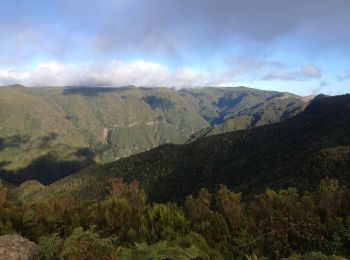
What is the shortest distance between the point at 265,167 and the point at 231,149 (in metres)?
47.1

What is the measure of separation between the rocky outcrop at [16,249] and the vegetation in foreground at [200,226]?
34 centimetres

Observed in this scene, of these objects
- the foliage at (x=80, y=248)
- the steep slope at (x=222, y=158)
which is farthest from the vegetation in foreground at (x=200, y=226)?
the steep slope at (x=222, y=158)

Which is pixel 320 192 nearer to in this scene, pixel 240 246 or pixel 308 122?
pixel 240 246

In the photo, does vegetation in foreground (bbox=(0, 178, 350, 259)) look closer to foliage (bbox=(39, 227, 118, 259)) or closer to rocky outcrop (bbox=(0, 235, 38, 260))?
foliage (bbox=(39, 227, 118, 259))

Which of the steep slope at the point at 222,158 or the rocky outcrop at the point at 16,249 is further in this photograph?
the steep slope at the point at 222,158

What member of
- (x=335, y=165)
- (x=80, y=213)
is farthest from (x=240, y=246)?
(x=335, y=165)

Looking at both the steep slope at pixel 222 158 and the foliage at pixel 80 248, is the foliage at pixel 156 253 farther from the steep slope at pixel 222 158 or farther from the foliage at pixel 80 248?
the steep slope at pixel 222 158

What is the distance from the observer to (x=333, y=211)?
13.3 metres

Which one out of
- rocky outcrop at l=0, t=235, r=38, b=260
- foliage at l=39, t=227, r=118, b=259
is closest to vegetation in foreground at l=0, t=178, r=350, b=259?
foliage at l=39, t=227, r=118, b=259

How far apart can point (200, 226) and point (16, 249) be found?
5783 mm

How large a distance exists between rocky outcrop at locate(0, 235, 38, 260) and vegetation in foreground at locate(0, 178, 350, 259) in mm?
339

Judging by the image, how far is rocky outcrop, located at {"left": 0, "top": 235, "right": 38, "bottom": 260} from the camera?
9453mm

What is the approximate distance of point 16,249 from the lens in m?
9.70

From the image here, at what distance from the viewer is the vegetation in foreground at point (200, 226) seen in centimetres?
984
